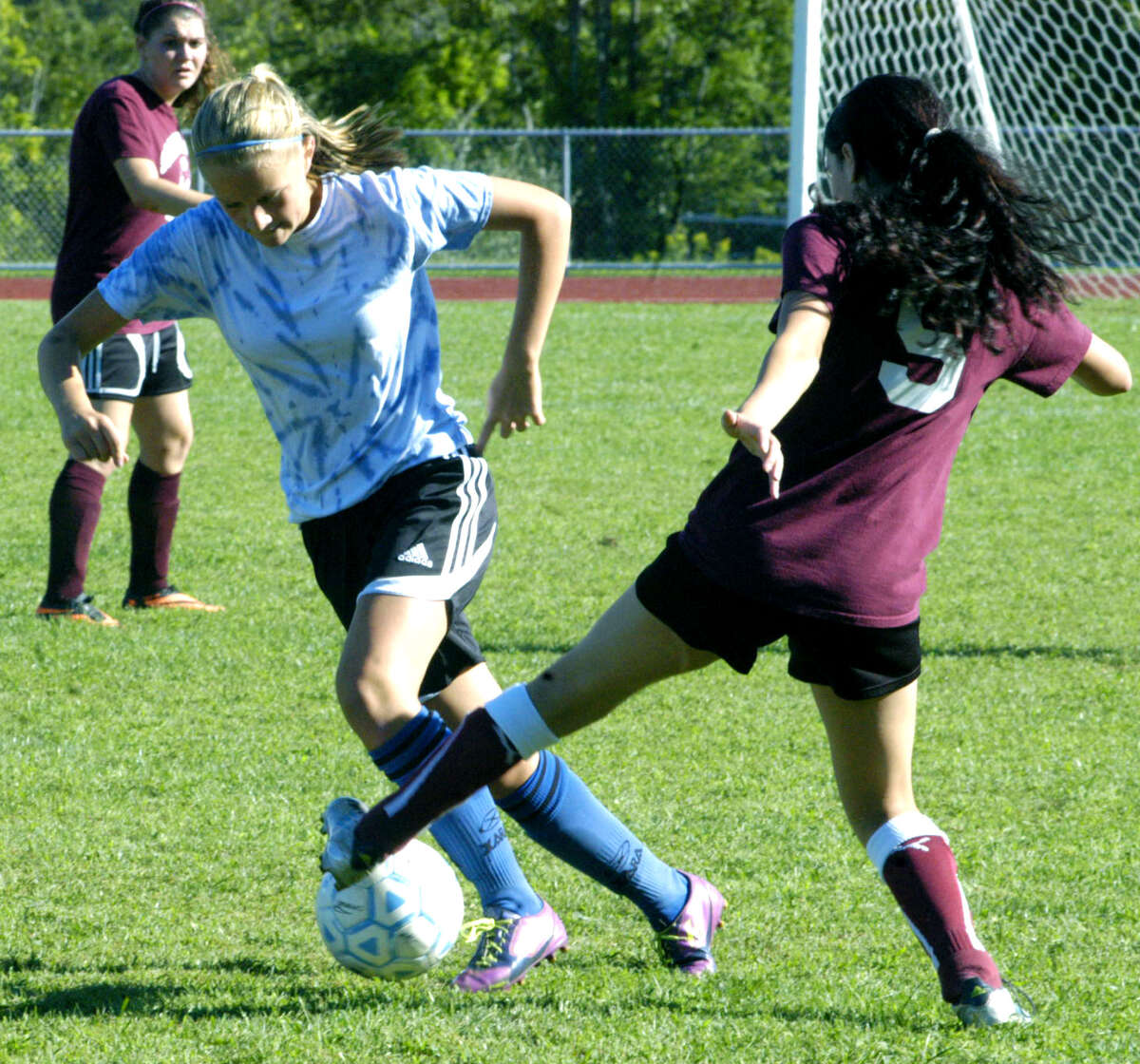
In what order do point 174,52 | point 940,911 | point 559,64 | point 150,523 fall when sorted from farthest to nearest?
point 559,64 → point 150,523 → point 174,52 → point 940,911

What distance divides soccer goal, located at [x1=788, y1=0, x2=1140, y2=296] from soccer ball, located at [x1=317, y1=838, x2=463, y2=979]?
165 cm

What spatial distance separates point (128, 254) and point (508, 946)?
3.39m

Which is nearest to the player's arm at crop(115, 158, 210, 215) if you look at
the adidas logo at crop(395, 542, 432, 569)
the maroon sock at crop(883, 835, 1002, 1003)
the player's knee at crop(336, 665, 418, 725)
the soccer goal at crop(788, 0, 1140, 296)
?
the soccer goal at crop(788, 0, 1140, 296)

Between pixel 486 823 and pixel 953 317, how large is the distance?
1.29m

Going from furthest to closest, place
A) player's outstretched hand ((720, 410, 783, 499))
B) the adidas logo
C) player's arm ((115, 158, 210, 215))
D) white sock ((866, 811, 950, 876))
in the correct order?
player's arm ((115, 158, 210, 215)) < the adidas logo < white sock ((866, 811, 950, 876)) < player's outstretched hand ((720, 410, 783, 499))

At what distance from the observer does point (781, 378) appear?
91.9 inches

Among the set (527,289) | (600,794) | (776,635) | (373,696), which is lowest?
(600,794)

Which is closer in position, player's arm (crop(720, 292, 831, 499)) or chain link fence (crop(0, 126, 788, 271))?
player's arm (crop(720, 292, 831, 499))

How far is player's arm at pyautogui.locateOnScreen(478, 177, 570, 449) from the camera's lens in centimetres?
304

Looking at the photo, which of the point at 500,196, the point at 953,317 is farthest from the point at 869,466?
the point at 500,196

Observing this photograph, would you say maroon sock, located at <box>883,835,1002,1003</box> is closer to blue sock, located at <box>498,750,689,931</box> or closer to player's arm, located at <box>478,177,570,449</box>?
blue sock, located at <box>498,750,689,931</box>

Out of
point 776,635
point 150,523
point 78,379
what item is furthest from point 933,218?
point 150,523

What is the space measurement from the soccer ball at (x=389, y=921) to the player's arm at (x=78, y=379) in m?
0.91

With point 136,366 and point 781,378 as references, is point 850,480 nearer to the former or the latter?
point 781,378
